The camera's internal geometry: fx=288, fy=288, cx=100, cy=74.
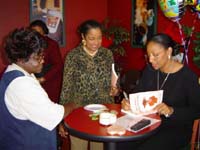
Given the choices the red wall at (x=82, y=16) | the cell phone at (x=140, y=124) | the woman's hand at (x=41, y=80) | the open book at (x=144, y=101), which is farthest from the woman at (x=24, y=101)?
the red wall at (x=82, y=16)

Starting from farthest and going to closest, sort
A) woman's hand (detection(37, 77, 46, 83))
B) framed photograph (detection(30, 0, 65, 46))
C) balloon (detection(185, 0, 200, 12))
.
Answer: framed photograph (detection(30, 0, 65, 46)) → woman's hand (detection(37, 77, 46, 83)) → balloon (detection(185, 0, 200, 12))

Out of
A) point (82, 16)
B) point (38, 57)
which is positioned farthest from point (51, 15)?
point (38, 57)

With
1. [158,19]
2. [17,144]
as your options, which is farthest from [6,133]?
[158,19]

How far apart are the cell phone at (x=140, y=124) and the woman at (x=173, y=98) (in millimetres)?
216

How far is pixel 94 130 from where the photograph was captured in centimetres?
192

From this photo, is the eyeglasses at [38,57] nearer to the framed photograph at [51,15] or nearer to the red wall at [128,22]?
the red wall at [128,22]

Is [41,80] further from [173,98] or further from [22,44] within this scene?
[22,44]

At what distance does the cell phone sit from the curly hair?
0.81m

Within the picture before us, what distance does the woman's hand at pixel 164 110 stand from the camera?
2154mm

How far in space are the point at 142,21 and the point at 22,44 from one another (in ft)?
9.99

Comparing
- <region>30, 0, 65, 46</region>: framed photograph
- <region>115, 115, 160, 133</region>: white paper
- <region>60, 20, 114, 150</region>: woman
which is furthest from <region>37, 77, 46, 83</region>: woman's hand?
<region>30, 0, 65, 46</region>: framed photograph

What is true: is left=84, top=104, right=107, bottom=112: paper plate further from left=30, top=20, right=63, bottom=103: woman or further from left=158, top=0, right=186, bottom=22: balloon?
left=158, top=0, right=186, bottom=22: balloon

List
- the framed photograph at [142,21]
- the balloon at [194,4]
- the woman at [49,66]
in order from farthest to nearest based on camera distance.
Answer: the framed photograph at [142,21], the woman at [49,66], the balloon at [194,4]

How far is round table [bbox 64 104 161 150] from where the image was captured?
5.92 feet
